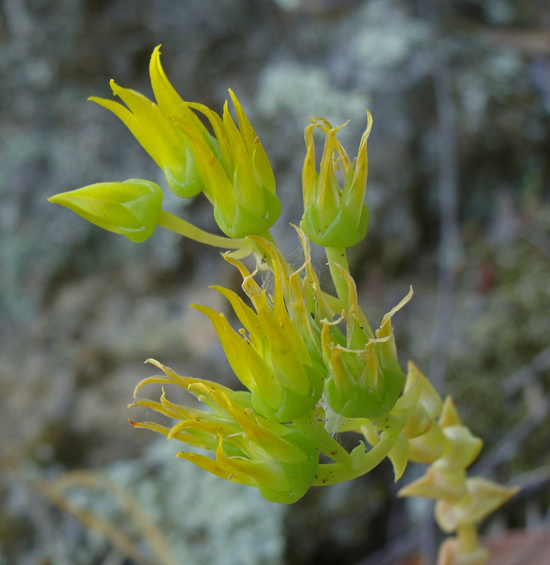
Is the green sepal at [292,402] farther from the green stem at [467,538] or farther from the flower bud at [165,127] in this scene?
the green stem at [467,538]

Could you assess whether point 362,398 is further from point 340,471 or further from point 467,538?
point 467,538

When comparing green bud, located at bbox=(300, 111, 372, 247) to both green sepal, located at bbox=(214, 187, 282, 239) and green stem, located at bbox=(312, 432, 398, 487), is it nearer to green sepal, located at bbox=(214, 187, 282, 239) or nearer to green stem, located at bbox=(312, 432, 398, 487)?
green sepal, located at bbox=(214, 187, 282, 239)

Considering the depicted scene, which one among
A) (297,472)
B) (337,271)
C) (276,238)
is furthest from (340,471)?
(276,238)

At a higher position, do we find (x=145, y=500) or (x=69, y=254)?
(x=69, y=254)

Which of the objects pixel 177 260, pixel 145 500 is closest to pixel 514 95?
pixel 177 260

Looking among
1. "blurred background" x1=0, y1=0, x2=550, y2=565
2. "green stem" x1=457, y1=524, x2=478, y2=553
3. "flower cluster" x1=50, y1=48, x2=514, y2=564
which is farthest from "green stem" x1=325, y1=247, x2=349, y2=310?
"blurred background" x1=0, y1=0, x2=550, y2=565

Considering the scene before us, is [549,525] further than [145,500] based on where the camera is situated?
No

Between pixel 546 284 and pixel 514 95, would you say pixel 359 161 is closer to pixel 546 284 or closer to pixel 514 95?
pixel 546 284

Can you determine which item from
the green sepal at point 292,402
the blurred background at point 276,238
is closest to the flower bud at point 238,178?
the green sepal at point 292,402
